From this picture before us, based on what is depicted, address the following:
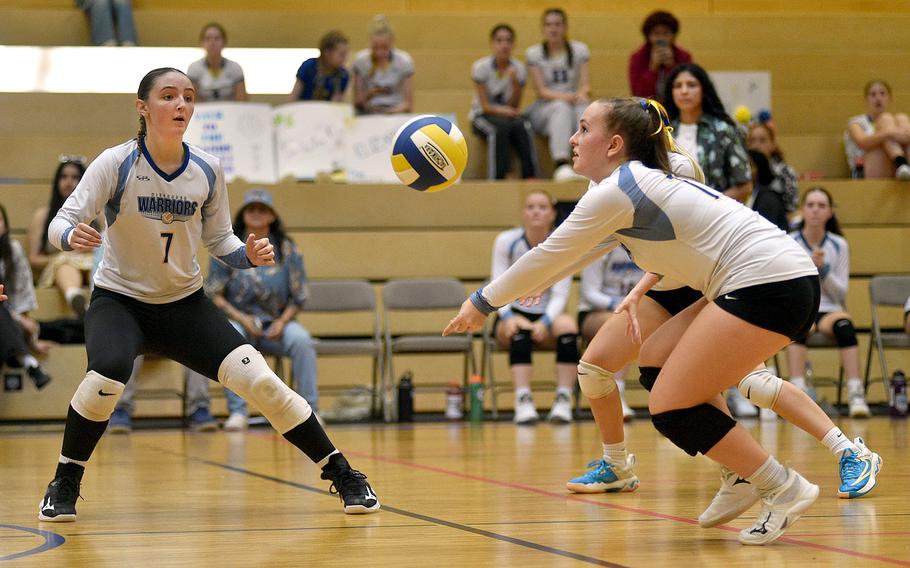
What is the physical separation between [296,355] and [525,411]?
5.56 ft

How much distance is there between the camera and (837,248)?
9555mm

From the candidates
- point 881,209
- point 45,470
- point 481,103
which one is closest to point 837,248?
point 881,209

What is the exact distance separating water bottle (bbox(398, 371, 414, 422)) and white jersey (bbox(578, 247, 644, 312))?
1462 mm

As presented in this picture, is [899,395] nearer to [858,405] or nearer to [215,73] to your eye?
[858,405]

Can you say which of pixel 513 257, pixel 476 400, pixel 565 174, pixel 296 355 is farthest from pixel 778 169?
pixel 296 355

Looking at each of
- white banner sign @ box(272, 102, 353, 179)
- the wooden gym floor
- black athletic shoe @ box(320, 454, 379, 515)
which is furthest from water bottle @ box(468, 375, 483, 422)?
black athletic shoe @ box(320, 454, 379, 515)

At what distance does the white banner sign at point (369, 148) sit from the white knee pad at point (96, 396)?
6441 millimetres

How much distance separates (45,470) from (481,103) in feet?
20.3

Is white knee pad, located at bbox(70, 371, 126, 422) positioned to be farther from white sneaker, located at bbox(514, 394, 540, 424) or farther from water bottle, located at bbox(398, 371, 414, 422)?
water bottle, located at bbox(398, 371, 414, 422)

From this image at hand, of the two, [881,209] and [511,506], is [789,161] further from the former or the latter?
[511,506]

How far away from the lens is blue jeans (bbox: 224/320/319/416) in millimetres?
8766

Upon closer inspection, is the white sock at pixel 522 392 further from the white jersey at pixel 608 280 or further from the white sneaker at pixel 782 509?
the white sneaker at pixel 782 509

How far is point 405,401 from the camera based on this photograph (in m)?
9.30

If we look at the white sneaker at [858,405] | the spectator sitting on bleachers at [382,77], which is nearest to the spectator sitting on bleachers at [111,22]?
the spectator sitting on bleachers at [382,77]
